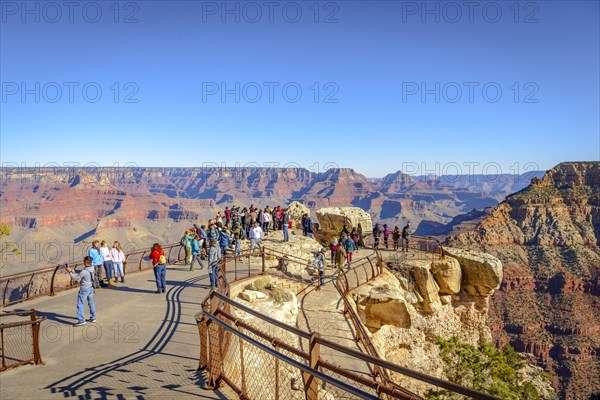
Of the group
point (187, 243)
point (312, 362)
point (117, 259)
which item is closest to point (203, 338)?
point (312, 362)

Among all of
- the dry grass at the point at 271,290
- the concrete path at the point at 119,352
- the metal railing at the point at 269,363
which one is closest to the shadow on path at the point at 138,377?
the concrete path at the point at 119,352

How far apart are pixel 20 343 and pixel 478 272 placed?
23.6 meters

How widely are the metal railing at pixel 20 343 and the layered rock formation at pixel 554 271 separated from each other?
140 ft

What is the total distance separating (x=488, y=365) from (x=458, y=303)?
25.6 ft

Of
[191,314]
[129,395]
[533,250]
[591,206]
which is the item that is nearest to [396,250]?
[191,314]

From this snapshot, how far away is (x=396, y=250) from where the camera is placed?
26609mm

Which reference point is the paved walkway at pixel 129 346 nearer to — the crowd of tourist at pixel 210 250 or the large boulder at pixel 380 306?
the crowd of tourist at pixel 210 250

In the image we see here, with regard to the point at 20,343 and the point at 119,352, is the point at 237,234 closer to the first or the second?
the point at 20,343

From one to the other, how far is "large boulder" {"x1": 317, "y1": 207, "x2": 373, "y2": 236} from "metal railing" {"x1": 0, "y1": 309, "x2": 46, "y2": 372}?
20942 mm

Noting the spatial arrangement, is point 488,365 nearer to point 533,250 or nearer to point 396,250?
point 396,250

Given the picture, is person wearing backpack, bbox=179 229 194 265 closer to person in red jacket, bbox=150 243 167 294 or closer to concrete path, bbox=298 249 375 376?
person in red jacket, bbox=150 243 167 294

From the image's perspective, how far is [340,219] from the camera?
29.0 m

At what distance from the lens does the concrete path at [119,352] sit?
6.64m

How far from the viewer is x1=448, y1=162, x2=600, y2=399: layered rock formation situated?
55188mm
